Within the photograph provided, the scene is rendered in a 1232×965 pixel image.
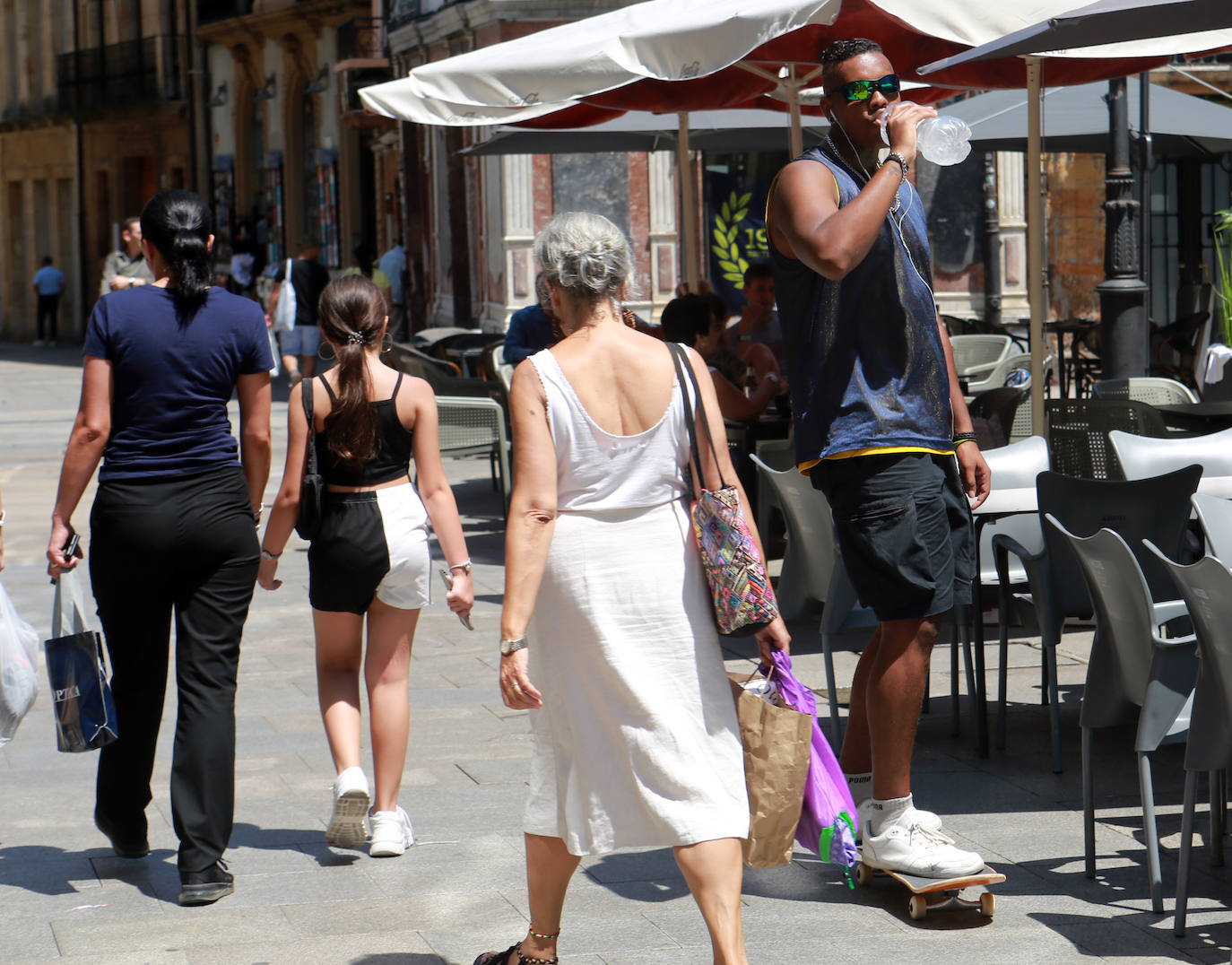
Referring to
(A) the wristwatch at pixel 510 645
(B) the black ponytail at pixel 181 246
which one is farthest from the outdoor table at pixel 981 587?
(B) the black ponytail at pixel 181 246

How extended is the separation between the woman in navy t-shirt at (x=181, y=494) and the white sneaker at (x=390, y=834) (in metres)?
0.42

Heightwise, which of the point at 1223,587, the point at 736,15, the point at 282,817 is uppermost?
the point at 736,15

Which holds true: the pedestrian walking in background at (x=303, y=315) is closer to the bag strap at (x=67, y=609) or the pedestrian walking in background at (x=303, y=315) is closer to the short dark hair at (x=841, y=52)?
the bag strap at (x=67, y=609)

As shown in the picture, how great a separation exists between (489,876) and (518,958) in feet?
2.75

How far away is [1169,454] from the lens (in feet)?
20.5

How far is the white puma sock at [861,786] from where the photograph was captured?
458 cm

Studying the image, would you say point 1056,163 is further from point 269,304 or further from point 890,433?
point 890,433

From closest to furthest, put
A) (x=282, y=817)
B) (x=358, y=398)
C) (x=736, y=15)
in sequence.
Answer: (x=358, y=398)
(x=282, y=817)
(x=736, y=15)

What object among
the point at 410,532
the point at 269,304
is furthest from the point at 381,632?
the point at 269,304

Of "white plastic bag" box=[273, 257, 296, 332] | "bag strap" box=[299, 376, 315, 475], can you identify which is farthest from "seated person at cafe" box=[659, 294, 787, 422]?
"white plastic bag" box=[273, 257, 296, 332]

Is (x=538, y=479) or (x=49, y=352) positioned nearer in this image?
(x=538, y=479)

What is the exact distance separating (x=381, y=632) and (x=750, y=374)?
3.81 m

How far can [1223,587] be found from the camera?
3842 mm

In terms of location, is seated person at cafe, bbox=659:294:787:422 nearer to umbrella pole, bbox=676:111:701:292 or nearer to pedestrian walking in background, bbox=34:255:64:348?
umbrella pole, bbox=676:111:701:292
